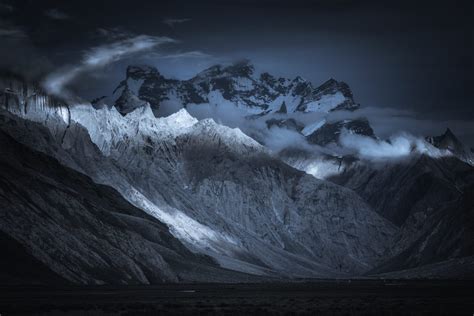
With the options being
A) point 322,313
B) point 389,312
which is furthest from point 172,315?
point 389,312

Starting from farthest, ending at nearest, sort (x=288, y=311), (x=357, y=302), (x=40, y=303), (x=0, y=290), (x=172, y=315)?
(x=0, y=290)
(x=357, y=302)
(x=40, y=303)
(x=288, y=311)
(x=172, y=315)

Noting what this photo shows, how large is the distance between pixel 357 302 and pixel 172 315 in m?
43.9

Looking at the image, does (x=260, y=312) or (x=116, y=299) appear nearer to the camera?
(x=260, y=312)

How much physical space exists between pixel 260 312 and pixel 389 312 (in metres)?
19.1

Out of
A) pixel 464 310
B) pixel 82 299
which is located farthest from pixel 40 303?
pixel 464 310

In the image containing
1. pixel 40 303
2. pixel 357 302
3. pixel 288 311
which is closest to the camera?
pixel 288 311

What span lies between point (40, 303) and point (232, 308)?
3151 cm

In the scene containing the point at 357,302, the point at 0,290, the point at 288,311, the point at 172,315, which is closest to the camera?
the point at 172,315

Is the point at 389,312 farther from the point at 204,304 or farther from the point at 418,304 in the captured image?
the point at 204,304

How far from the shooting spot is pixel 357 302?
504 feet

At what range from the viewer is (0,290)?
175 m

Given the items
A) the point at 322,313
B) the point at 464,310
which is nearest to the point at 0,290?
the point at 322,313

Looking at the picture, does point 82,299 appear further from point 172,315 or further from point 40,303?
point 172,315

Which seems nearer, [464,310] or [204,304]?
[464,310]
